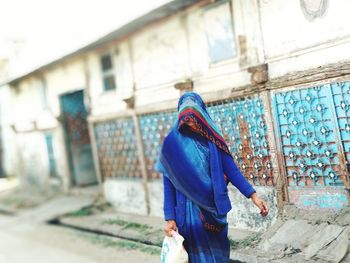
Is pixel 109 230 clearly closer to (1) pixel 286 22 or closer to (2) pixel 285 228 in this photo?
(2) pixel 285 228

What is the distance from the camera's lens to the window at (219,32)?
6.18 m

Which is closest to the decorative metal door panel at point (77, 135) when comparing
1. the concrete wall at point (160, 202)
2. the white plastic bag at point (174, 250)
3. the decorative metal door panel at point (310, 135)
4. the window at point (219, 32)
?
the concrete wall at point (160, 202)

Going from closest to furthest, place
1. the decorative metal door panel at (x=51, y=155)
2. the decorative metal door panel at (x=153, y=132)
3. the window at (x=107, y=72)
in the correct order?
the decorative metal door panel at (x=153, y=132), the window at (x=107, y=72), the decorative metal door panel at (x=51, y=155)

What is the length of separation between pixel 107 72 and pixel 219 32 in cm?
344

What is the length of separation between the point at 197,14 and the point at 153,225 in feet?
12.5

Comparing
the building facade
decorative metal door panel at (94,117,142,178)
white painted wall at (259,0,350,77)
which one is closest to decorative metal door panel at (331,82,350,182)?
the building facade

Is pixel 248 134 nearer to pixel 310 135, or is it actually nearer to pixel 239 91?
pixel 239 91

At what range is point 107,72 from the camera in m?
8.94

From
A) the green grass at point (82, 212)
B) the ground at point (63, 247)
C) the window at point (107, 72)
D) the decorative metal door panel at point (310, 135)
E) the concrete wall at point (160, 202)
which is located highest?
the window at point (107, 72)

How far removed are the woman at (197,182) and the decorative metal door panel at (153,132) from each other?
396 cm

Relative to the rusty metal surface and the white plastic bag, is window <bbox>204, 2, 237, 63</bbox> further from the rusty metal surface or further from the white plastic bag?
the white plastic bag

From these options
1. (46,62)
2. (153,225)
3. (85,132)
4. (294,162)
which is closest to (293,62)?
(294,162)

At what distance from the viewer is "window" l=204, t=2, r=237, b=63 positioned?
6176 mm

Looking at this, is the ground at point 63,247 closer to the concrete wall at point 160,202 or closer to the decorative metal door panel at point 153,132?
the concrete wall at point 160,202
